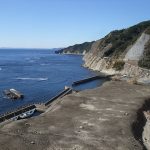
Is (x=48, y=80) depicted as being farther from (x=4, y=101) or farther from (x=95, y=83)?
(x=4, y=101)

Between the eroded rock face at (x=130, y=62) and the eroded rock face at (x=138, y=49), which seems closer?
the eroded rock face at (x=130, y=62)

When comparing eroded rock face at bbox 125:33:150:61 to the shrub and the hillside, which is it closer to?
the hillside

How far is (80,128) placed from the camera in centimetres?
4322

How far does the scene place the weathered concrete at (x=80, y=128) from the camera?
123 feet

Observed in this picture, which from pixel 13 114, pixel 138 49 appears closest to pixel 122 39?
pixel 138 49

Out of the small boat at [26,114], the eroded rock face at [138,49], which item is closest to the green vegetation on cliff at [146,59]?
the eroded rock face at [138,49]

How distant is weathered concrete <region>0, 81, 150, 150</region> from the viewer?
37625 millimetres

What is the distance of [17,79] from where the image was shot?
120125 millimetres

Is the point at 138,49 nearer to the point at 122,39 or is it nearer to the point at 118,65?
the point at 118,65

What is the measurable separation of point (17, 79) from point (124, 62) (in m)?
40.1

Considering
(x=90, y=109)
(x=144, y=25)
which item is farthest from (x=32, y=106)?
(x=144, y=25)

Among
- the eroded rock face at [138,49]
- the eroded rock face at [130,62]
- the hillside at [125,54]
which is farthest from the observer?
the eroded rock face at [138,49]

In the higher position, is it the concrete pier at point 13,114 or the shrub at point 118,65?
the shrub at point 118,65

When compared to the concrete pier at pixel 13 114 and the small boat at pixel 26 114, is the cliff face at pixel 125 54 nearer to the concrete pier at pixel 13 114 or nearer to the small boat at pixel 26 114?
the concrete pier at pixel 13 114
